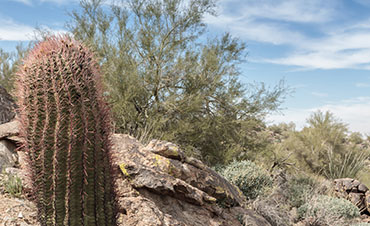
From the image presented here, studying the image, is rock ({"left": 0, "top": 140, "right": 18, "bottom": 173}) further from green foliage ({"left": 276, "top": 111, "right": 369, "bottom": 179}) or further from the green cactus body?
green foliage ({"left": 276, "top": 111, "right": 369, "bottom": 179})

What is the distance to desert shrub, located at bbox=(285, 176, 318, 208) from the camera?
808cm

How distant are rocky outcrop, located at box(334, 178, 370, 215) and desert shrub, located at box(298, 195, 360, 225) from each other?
2.22 feet

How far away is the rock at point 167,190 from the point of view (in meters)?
4.13

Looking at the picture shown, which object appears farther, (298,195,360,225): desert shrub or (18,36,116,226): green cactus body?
(298,195,360,225): desert shrub

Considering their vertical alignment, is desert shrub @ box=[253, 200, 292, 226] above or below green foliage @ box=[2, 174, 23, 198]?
below

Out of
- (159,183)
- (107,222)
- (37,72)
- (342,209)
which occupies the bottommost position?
(342,209)

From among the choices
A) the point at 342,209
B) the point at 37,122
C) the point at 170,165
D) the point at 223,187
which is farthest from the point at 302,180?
the point at 37,122

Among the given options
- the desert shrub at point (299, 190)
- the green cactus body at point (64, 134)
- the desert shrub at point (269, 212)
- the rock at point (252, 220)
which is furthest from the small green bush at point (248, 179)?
the green cactus body at point (64, 134)

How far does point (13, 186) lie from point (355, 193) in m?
8.32

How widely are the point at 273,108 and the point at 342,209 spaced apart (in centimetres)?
422

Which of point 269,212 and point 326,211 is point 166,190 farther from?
point 326,211

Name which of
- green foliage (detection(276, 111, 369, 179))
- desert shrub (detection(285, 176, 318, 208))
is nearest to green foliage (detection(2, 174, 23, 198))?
desert shrub (detection(285, 176, 318, 208))

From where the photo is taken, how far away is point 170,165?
4875 millimetres

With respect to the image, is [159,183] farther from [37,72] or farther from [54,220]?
[37,72]
